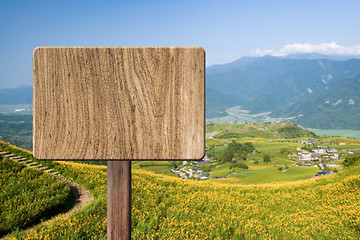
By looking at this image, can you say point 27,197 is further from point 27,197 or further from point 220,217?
point 220,217

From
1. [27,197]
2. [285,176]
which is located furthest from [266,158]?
[27,197]

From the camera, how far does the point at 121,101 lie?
1.71 meters

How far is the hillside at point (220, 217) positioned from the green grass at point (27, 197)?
39.3 inches

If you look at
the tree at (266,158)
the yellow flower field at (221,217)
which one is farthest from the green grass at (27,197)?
the tree at (266,158)

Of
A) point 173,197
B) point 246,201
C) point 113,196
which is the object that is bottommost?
point 246,201

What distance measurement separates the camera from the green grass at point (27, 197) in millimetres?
6901

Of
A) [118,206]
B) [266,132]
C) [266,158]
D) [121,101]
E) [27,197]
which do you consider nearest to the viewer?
[121,101]

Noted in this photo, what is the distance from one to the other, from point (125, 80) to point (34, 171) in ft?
35.6

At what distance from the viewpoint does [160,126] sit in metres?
1.74

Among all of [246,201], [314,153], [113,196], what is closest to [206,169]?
[314,153]

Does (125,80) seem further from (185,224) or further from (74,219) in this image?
(74,219)

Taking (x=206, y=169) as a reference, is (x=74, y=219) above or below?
above

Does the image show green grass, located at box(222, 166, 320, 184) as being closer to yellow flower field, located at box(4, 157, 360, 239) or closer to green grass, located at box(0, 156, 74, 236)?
yellow flower field, located at box(4, 157, 360, 239)

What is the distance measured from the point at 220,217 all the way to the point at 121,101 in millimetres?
6472
